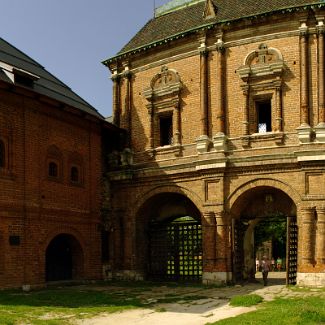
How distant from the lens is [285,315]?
37.7 ft

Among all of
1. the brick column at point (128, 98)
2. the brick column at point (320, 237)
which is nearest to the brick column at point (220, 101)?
the brick column at point (320, 237)

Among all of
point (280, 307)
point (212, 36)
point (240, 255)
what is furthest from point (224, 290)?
point (212, 36)

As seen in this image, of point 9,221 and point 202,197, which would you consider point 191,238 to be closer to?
point 202,197

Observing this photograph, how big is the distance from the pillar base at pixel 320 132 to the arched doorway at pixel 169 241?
5.82 m

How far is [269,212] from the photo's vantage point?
19984 millimetres

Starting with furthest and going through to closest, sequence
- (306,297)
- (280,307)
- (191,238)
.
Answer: (191,238), (306,297), (280,307)

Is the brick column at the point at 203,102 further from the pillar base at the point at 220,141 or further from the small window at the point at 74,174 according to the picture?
the small window at the point at 74,174

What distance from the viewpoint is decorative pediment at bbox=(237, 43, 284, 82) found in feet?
62.5

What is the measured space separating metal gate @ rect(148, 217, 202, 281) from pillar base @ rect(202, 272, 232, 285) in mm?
1931

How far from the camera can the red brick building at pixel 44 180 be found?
17.1 meters

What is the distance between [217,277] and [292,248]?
273 cm

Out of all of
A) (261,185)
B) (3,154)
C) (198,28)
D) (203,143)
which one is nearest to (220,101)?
(203,143)

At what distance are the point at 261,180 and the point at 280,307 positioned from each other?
22.0 ft

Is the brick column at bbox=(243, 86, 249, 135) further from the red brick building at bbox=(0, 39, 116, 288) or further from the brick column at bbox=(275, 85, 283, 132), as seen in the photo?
the red brick building at bbox=(0, 39, 116, 288)
